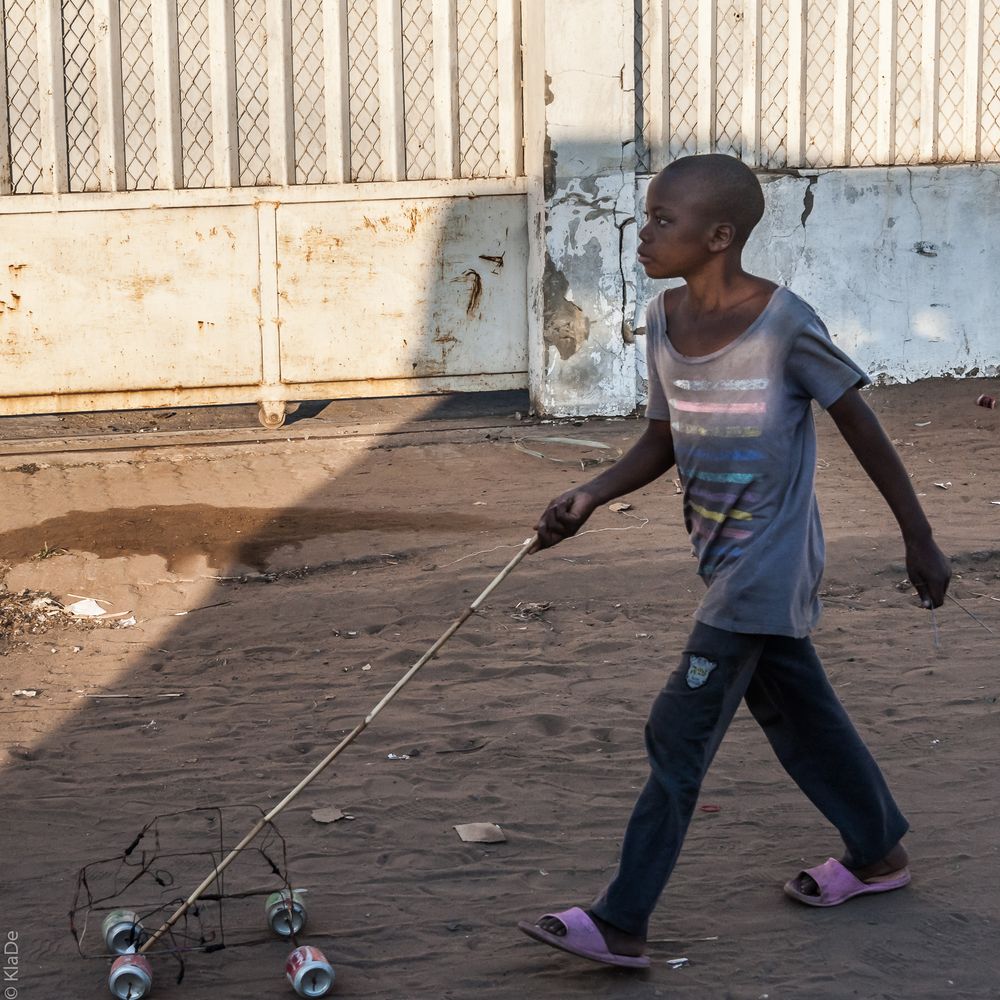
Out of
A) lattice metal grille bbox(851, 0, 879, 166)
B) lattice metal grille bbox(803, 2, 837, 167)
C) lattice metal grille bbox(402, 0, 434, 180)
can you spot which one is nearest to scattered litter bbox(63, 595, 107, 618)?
lattice metal grille bbox(402, 0, 434, 180)

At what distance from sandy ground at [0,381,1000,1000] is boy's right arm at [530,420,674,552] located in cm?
90

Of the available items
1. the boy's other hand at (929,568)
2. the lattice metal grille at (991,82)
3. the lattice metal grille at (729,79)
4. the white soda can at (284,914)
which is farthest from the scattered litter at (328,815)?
the lattice metal grille at (991,82)

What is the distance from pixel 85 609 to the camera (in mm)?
5523

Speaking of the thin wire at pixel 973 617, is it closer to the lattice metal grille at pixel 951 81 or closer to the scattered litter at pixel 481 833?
the scattered litter at pixel 481 833

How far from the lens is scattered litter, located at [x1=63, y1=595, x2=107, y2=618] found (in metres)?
5.48

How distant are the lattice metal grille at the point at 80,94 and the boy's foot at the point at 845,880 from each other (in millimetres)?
6101

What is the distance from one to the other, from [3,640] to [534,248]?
424cm

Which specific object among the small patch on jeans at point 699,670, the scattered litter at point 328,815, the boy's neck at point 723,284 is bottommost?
the scattered litter at point 328,815

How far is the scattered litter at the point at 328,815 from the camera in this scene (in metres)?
3.65

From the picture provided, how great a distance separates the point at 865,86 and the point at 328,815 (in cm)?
660

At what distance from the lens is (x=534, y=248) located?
27.2ft

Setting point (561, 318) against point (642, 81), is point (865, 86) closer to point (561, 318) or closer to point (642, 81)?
point (642, 81)

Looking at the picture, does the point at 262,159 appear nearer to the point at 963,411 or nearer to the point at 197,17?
the point at 197,17

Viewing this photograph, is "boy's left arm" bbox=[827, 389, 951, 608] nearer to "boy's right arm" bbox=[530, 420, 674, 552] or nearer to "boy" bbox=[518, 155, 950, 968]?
"boy" bbox=[518, 155, 950, 968]
